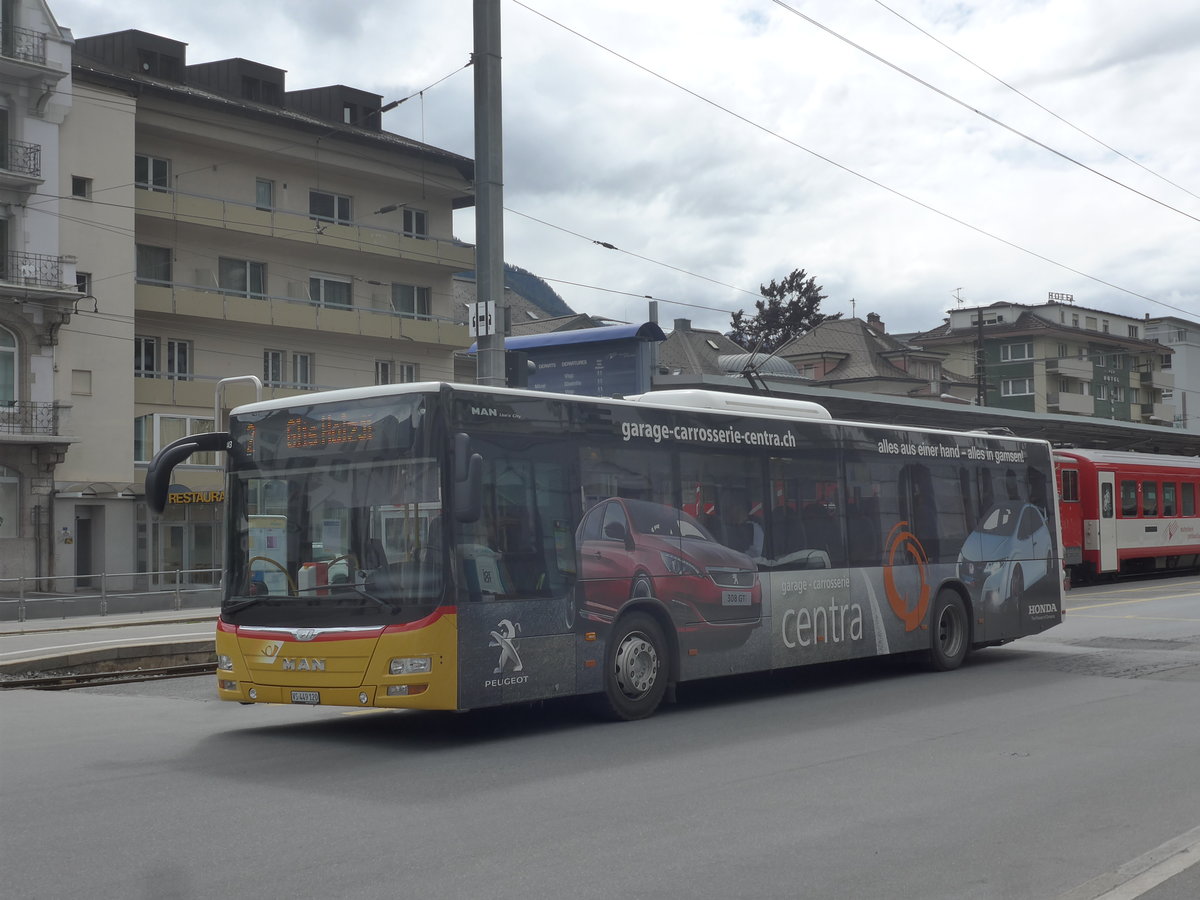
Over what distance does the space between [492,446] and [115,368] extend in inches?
1357

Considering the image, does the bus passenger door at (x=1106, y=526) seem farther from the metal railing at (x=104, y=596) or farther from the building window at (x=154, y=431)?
the building window at (x=154, y=431)

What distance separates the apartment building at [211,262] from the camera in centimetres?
4200

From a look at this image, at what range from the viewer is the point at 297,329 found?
156 ft

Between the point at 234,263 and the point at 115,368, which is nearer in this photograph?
the point at 115,368

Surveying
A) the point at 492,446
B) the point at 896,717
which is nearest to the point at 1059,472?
the point at 896,717

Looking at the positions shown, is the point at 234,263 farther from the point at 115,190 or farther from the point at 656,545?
the point at 656,545

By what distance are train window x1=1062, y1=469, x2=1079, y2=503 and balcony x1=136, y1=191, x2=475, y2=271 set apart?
25109 mm

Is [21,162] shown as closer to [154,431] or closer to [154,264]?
[154,264]

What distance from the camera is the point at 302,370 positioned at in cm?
4834

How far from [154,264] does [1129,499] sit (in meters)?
29.6

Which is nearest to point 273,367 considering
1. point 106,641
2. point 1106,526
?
point 106,641

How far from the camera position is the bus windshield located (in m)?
10.3

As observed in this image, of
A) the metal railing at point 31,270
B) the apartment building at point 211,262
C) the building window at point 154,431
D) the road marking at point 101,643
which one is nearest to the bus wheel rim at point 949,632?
the road marking at point 101,643

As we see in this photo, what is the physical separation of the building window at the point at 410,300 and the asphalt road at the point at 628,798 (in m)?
38.0
